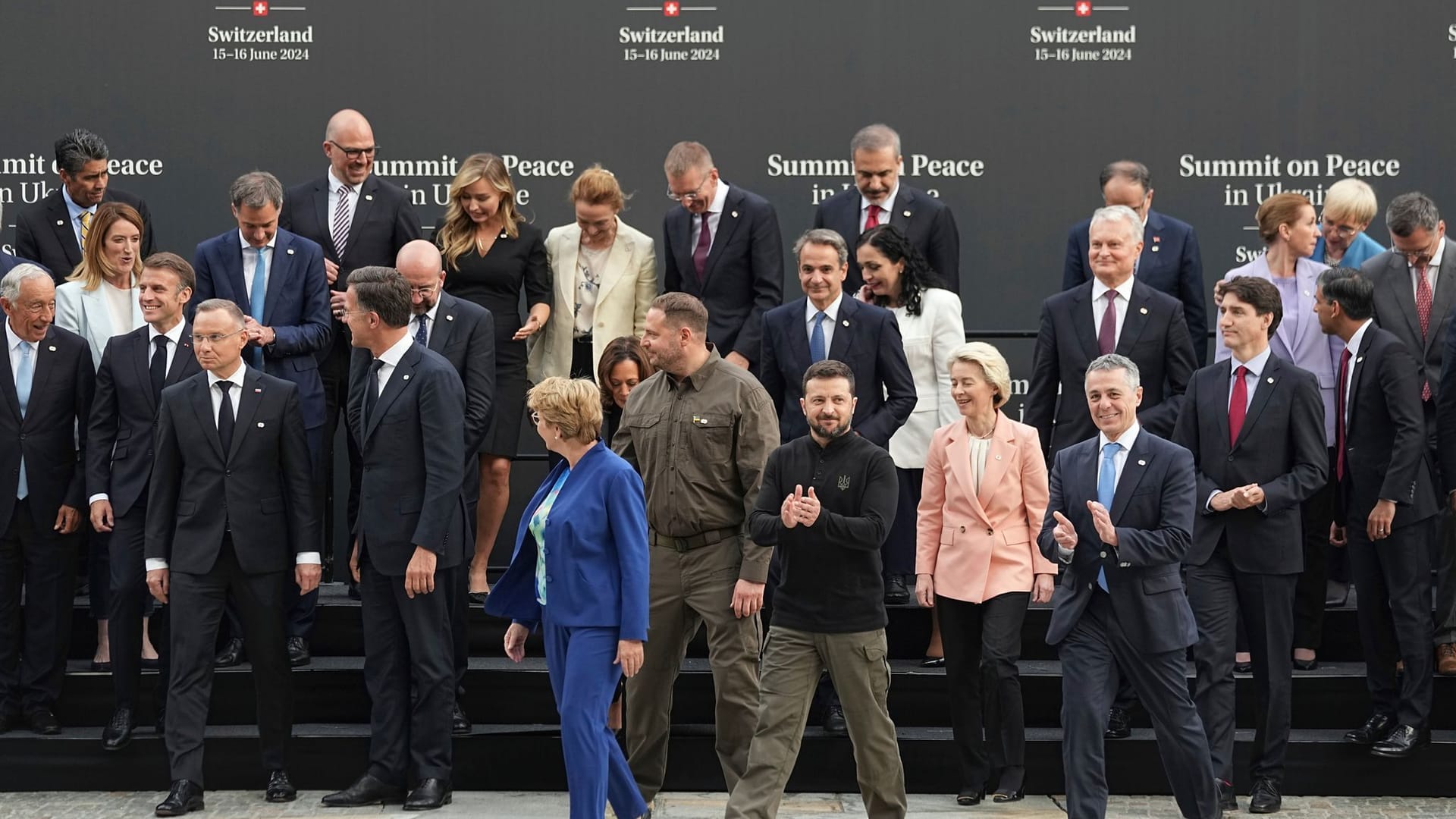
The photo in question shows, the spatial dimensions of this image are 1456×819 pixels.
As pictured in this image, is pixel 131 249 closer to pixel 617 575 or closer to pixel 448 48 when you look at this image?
→ pixel 448 48

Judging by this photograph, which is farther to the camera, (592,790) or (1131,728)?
(1131,728)

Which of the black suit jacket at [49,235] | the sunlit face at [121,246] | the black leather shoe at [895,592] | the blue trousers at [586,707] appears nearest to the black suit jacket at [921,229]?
the black leather shoe at [895,592]

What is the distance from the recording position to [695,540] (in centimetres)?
648

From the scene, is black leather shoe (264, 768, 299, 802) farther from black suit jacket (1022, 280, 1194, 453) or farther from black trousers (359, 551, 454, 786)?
black suit jacket (1022, 280, 1194, 453)

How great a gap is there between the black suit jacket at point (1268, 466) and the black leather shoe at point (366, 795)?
326 centimetres

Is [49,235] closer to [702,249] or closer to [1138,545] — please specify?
[702,249]

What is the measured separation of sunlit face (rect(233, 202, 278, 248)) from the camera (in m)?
7.42

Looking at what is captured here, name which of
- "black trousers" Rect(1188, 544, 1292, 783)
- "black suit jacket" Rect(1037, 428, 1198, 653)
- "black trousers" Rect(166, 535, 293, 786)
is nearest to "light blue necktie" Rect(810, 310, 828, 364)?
"black suit jacket" Rect(1037, 428, 1198, 653)

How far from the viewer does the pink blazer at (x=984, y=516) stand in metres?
6.73

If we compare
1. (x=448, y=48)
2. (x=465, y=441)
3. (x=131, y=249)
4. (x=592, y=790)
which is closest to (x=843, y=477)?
(x=592, y=790)

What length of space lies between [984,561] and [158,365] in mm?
3494

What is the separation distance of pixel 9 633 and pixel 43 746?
0.53m

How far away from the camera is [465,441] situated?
718 centimetres

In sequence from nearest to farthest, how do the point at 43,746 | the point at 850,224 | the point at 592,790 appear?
the point at 592,790 < the point at 43,746 < the point at 850,224
